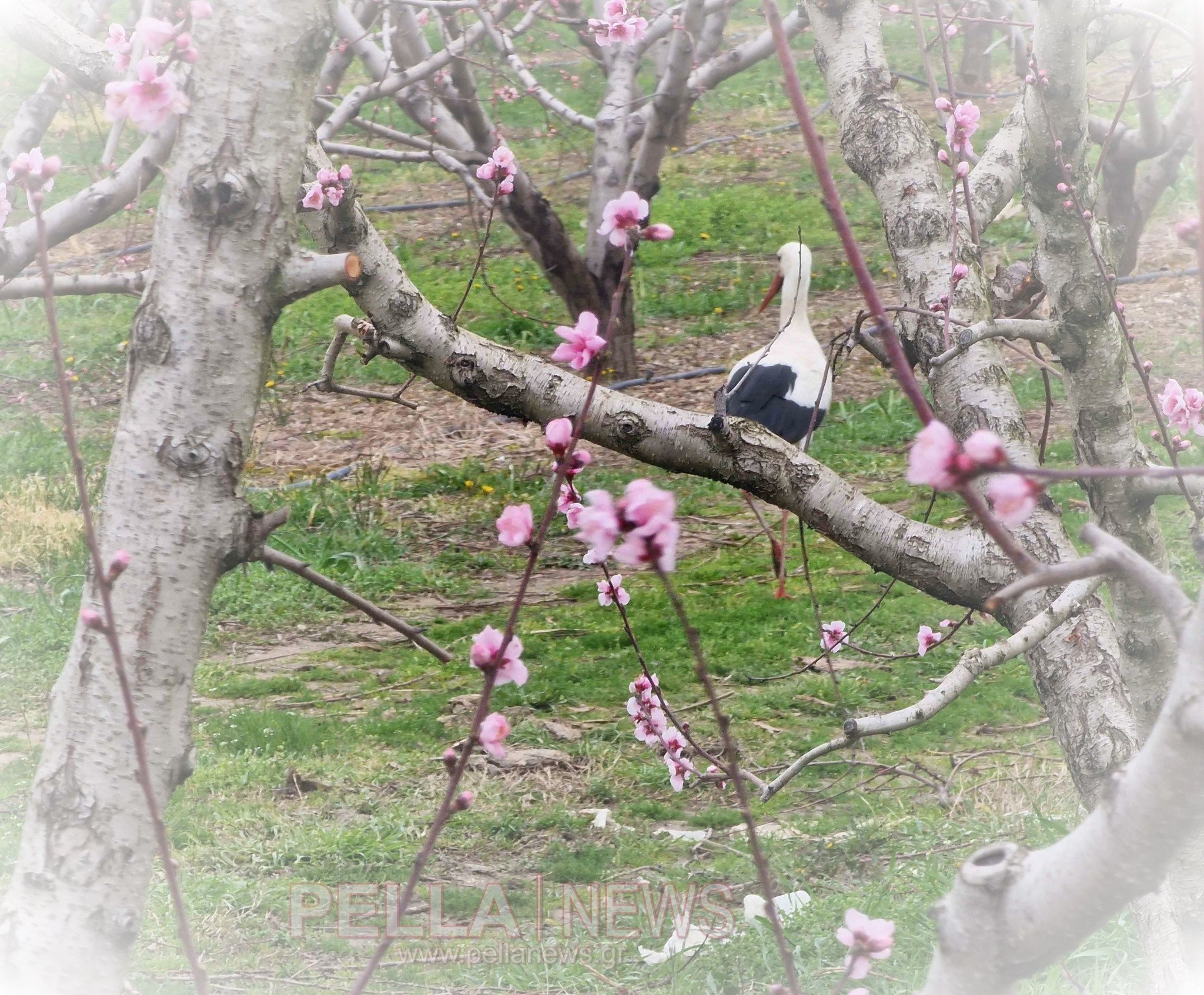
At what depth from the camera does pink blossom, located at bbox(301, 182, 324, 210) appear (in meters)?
2.21

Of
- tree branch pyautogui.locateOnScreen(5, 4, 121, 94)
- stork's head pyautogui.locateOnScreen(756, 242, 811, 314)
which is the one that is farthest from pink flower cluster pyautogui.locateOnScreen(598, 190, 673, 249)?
stork's head pyautogui.locateOnScreen(756, 242, 811, 314)

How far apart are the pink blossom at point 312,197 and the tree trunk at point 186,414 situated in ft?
3.25

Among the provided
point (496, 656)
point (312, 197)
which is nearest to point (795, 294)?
point (312, 197)

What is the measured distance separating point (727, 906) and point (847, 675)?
1.78m

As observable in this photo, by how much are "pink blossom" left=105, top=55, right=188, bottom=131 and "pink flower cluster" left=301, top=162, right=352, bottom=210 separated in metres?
0.93

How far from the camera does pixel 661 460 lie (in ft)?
7.86

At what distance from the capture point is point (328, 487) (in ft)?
22.1

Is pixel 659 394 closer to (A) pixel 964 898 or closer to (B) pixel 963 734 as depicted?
(B) pixel 963 734

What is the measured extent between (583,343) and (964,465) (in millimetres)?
699

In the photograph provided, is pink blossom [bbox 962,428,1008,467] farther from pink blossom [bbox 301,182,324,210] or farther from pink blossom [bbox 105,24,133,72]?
pink blossom [bbox 105,24,133,72]

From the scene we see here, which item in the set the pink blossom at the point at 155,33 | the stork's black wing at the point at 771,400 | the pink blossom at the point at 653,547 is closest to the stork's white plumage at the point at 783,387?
the stork's black wing at the point at 771,400

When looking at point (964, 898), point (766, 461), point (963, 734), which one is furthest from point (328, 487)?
point (964, 898)

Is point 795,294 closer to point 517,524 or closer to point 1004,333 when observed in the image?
point 1004,333

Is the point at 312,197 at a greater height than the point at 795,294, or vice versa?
the point at 312,197
